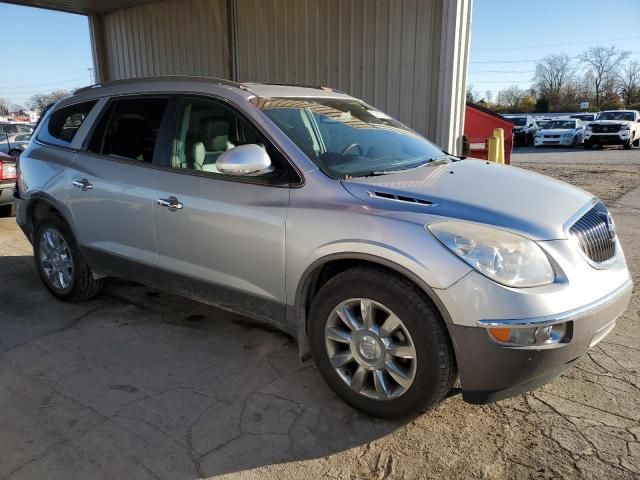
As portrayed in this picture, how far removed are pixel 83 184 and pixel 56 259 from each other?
935mm

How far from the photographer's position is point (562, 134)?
26.5 metres

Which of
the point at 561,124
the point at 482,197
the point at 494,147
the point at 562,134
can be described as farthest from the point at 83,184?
the point at 561,124

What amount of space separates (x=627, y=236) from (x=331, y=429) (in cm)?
553

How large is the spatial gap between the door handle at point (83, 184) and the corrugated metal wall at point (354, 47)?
4.83 m

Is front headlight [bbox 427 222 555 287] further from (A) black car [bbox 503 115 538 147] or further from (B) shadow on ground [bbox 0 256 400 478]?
(A) black car [bbox 503 115 538 147]

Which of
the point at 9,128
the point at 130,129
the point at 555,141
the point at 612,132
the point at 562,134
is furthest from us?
the point at 555,141

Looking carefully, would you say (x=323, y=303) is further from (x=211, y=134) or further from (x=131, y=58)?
(x=131, y=58)

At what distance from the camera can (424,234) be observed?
2.49 metres

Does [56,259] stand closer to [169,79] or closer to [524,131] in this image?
[169,79]

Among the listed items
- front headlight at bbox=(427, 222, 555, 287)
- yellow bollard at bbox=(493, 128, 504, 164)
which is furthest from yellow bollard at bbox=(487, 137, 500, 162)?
front headlight at bbox=(427, 222, 555, 287)

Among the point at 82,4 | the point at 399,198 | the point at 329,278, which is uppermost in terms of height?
the point at 82,4

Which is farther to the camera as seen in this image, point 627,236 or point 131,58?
point 131,58

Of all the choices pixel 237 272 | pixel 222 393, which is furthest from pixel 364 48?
pixel 222 393

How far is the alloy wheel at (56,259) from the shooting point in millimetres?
4520
